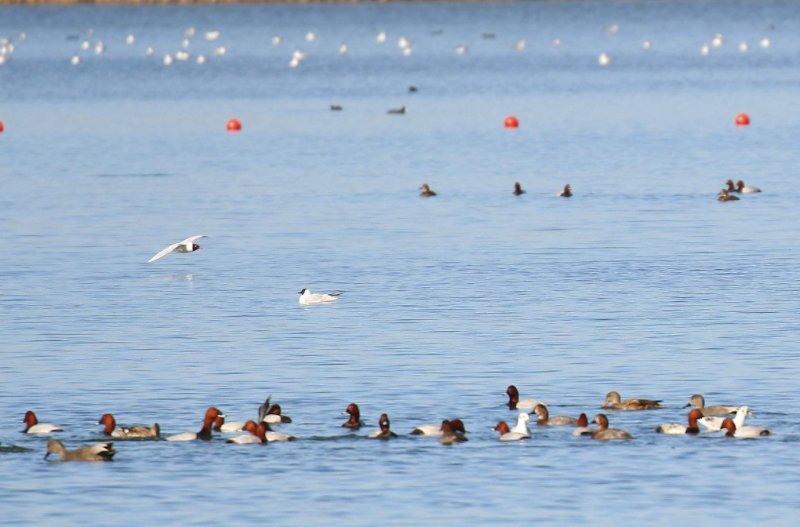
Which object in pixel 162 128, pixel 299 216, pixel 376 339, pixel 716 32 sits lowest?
pixel 376 339

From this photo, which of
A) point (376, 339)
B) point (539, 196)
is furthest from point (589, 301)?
point (539, 196)

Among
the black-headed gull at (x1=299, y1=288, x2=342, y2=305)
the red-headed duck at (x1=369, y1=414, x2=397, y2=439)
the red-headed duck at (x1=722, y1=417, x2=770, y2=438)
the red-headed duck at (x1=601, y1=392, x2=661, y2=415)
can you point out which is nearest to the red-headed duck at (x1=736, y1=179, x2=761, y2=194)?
the black-headed gull at (x1=299, y1=288, x2=342, y2=305)

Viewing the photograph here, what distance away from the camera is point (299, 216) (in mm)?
47312

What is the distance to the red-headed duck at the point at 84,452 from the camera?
22656 mm

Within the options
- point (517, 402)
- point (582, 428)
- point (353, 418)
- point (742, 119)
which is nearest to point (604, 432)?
point (582, 428)

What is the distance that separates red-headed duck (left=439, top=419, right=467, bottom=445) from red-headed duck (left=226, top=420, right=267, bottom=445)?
6.48 ft

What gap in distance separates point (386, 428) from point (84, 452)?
3350 millimetres

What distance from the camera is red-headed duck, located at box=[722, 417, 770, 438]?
2322cm

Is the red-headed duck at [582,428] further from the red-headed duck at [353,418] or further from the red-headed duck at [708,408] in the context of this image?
the red-headed duck at [353,418]

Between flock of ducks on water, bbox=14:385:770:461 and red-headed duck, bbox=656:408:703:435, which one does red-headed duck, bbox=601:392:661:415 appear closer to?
flock of ducks on water, bbox=14:385:770:461

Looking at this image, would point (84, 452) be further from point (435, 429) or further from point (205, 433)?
point (435, 429)

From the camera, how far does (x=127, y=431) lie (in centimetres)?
2348

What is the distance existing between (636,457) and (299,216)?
25.3m

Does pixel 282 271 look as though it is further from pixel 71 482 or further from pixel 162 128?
pixel 162 128
